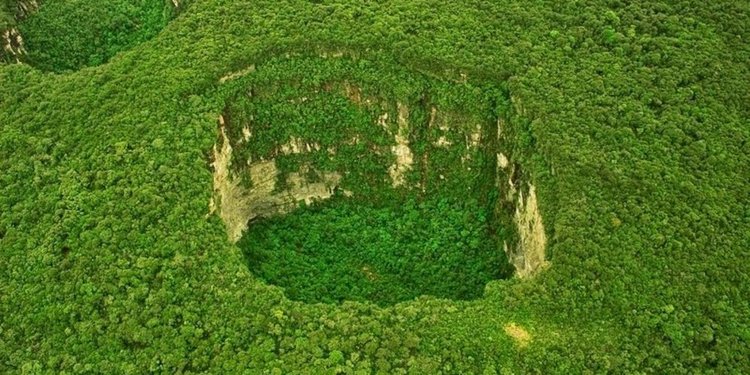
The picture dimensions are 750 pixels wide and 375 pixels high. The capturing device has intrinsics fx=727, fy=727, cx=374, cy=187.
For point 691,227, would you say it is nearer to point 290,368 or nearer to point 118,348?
point 290,368

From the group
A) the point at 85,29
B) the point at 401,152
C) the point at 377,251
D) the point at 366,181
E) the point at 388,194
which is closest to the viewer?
the point at 377,251

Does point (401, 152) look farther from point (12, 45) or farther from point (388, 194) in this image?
point (12, 45)

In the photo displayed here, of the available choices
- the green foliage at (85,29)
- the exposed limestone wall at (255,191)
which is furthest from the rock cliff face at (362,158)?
the green foliage at (85,29)

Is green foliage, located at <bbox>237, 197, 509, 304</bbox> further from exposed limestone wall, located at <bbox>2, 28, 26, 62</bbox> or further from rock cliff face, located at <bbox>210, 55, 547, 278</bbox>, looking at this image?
exposed limestone wall, located at <bbox>2, 28, 26, 62</bbox>

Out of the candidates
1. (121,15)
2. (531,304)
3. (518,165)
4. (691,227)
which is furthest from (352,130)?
(121,15)

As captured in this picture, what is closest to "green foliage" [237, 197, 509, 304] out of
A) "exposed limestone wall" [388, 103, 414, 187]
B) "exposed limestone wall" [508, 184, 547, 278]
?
"exposed limestone wall" [508, 184, 547, 278]

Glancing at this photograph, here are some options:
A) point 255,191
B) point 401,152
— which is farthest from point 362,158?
point 255,191
